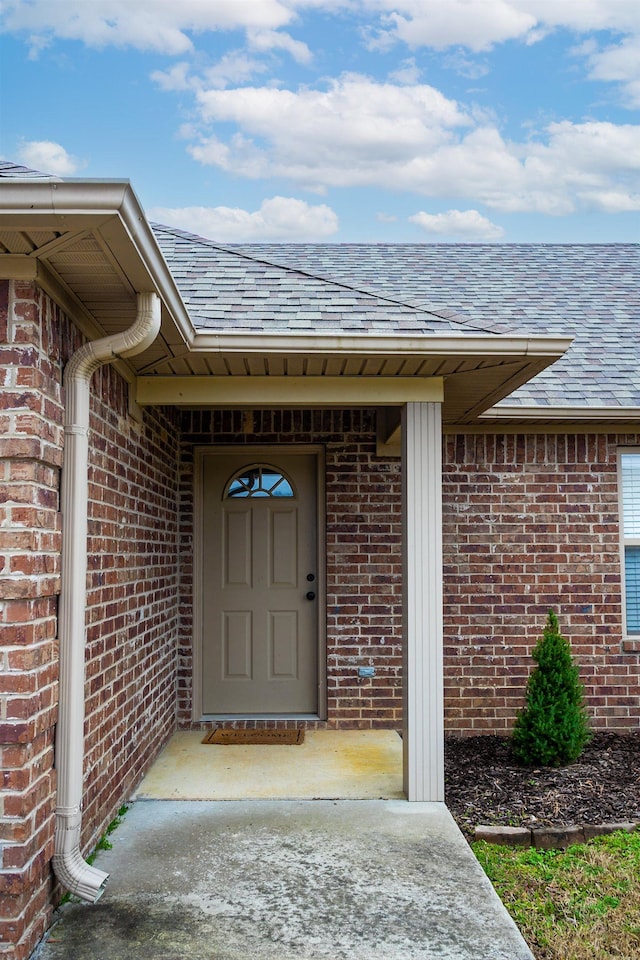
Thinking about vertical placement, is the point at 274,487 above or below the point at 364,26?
below

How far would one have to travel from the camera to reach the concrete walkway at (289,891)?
303 cm

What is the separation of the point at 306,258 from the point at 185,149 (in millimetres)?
32157

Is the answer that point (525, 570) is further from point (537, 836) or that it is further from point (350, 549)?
point (537, 836)

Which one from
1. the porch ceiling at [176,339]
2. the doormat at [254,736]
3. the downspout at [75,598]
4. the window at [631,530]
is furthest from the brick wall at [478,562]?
the downspout at [75,598]

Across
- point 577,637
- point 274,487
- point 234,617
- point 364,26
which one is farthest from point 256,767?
point 364,26

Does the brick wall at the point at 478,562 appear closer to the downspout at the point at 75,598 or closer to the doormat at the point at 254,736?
the doormat at the point at 254,736

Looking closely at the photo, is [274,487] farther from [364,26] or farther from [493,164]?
[493,164]

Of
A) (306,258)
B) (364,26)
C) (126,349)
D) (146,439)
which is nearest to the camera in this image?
(126,349)

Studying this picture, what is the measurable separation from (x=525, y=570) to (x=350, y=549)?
4.69ft

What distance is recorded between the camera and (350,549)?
6.50 meters

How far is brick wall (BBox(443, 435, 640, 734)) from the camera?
6.47 m

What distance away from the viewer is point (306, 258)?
8914 mm

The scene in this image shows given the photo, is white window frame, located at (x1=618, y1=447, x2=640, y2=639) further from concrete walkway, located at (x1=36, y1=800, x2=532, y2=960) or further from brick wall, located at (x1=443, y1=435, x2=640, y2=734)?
concrete walkway, located at (x1=36, y1=800, x2=532, y2=960)

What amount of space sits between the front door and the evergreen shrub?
173cm
